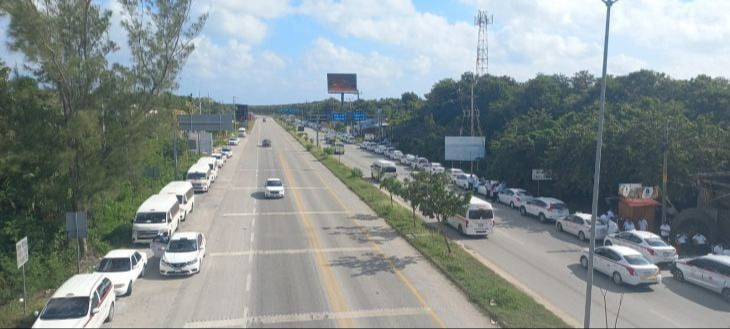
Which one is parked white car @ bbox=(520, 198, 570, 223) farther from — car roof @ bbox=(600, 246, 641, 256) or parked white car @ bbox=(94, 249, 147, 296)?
parked white car @ bbox=(94, 249, 147, 296)

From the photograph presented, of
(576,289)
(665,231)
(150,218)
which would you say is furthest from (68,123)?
(665,231)

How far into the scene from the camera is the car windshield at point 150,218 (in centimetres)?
2634

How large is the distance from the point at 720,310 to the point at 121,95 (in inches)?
961

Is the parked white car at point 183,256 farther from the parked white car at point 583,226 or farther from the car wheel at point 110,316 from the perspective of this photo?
the parked white car at point 583,226

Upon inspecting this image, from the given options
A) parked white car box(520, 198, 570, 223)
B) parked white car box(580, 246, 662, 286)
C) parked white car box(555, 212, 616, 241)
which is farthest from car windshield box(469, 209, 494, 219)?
parked white car box(580, 246, 662, 286)

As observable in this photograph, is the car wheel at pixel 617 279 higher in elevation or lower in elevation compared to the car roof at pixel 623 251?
lower

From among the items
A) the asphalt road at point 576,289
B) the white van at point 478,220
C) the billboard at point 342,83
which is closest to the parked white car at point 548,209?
the asphalt road at point 576,289

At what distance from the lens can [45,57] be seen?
73.2ft

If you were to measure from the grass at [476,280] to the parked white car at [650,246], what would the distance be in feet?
24.1

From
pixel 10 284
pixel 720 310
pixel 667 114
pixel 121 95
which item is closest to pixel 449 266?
pixel 720 310

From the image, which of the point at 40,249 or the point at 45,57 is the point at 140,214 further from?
the point at 45,57

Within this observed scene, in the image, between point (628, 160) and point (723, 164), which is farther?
point (628, 160)

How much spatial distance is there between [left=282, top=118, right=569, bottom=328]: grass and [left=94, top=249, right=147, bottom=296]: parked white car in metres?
11.2

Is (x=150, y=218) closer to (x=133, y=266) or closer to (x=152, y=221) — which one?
(x=152, y=221)
